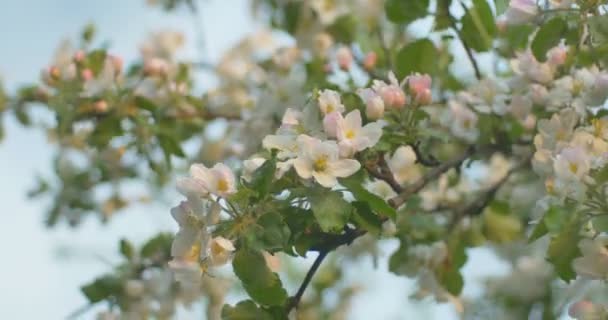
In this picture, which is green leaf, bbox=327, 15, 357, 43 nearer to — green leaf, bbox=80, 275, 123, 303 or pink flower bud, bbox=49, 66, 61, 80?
pink flower bud, bbox=49, 66, 61, 80

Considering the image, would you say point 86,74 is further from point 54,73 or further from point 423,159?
point 423,159

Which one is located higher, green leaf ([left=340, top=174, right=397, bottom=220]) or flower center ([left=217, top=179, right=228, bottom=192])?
flower center ([left=217, top=179, right=228, bottom=192])

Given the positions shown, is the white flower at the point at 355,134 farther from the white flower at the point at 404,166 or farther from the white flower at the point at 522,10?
the white flower at the point at 404,166

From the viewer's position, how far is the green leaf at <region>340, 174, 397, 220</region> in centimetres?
141

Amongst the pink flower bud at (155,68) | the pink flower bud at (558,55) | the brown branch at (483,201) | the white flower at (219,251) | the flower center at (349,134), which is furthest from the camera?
the pink flower bud at (155,68)

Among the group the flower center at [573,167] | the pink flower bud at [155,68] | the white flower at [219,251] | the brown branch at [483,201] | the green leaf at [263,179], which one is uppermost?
the pink flower bud at [155,68]

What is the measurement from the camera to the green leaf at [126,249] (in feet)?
7.48

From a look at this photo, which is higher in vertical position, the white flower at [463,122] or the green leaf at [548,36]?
the green leaf at [548,36]

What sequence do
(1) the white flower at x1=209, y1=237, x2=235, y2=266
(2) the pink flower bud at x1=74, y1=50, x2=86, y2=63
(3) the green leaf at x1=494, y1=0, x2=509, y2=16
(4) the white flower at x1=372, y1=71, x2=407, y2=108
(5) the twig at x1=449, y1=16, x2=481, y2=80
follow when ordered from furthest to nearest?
Result: (2) the pink flower bud at x1=74, y1=50, x2=86, y2=63 < (5) the twig at x1=449, y1=16, x2=481, y2=80 < (3) the green leaf at x1=494, y1=0, x2=509, y2=16 < (4) the white flower at x1=372, y1=71, x2=407, y2=108 < (1) the white flower at x1=209, y1=237, x2=235, y2=266

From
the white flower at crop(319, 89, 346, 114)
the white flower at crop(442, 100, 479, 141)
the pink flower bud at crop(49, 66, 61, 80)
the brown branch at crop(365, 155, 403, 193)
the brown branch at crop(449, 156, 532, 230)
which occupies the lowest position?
the brown branch at crop(449, 156, 532, 230)

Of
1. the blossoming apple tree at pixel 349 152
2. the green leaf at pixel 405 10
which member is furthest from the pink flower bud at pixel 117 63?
the green leaf at pixel 405 10

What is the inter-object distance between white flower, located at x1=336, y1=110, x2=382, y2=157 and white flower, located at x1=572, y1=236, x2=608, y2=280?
30 centimetres

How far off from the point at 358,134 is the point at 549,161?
0.35m

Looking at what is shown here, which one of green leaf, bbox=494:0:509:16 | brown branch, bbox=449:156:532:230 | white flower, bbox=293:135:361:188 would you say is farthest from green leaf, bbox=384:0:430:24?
white flower, bbox=293:135:361:188
